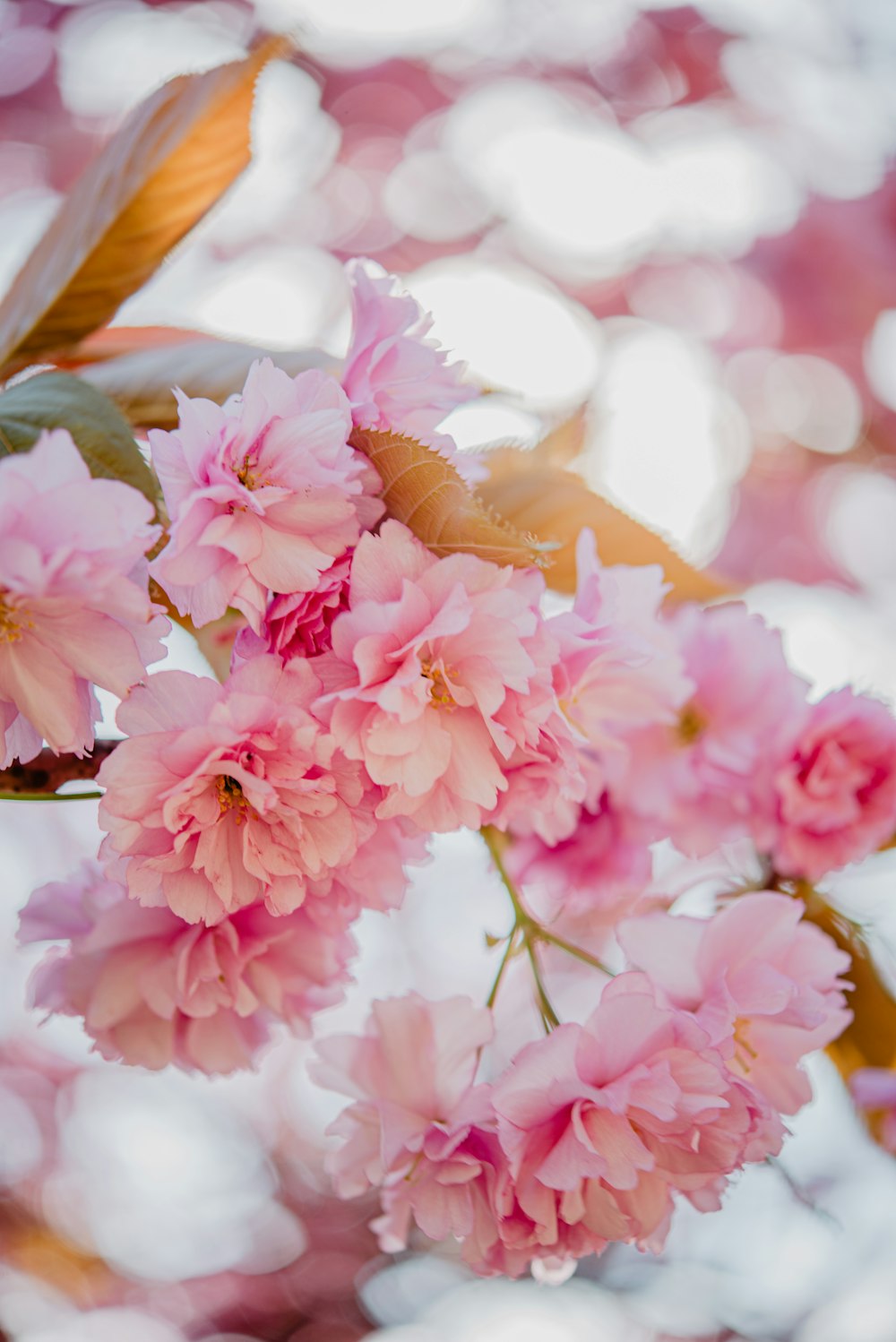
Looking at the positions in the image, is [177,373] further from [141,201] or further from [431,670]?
[431,670]

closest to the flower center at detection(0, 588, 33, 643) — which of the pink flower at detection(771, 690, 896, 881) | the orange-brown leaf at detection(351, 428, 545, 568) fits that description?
the orange-brown leaf at detection(351, 428, 545, 568)

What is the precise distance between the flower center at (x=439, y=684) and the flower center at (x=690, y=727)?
12.4 inches

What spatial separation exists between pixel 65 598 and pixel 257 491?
67 millimetres

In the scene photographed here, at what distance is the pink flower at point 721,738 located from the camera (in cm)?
62

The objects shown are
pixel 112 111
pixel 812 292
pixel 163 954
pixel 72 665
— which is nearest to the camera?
pixel 72 665

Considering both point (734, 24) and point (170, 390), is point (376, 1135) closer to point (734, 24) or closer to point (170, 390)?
point (170, 390)

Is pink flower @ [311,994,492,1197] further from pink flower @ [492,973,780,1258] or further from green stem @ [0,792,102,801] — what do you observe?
green stem @ [0,792,102,801]

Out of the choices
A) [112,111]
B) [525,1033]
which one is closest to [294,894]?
[525,1033]

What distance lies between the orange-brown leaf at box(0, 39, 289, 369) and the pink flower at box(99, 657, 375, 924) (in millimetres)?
250

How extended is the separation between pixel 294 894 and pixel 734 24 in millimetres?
2153

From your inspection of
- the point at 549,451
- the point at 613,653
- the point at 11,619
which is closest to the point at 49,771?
the point at 11,619

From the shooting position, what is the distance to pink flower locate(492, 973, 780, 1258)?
0.39m

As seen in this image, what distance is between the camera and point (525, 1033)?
78.1 inches

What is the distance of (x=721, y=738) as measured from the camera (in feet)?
2.12
